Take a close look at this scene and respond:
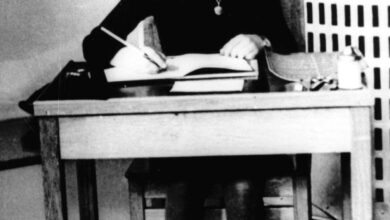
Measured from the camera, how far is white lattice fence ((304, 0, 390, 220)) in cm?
209

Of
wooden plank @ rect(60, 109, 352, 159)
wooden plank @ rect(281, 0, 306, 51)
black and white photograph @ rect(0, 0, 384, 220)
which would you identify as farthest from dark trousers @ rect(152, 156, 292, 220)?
wooden plank @ rect(281, 0, 306, 51)

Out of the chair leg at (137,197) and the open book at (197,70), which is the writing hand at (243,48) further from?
the chair leg at (137,197)

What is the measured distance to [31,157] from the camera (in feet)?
7.30

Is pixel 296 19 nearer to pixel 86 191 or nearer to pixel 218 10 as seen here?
pixel 218 10

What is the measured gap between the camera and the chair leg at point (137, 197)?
6.22 feet

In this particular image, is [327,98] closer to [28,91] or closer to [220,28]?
[220,28]

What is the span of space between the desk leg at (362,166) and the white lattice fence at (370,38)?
57 cm

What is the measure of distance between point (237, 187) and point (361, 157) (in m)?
0.35

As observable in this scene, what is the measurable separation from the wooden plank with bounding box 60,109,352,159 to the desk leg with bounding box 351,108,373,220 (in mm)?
19

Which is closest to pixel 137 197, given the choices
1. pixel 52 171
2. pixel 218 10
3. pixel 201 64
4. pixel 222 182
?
pixel 222 182

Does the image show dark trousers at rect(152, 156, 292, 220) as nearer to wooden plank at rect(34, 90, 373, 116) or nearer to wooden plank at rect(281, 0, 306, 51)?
wooden plank at rect(34, 90, 373, 116)

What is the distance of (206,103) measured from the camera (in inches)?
59.9

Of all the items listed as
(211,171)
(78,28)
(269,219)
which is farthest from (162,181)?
(78,28)

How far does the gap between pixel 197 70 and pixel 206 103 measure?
11cm
